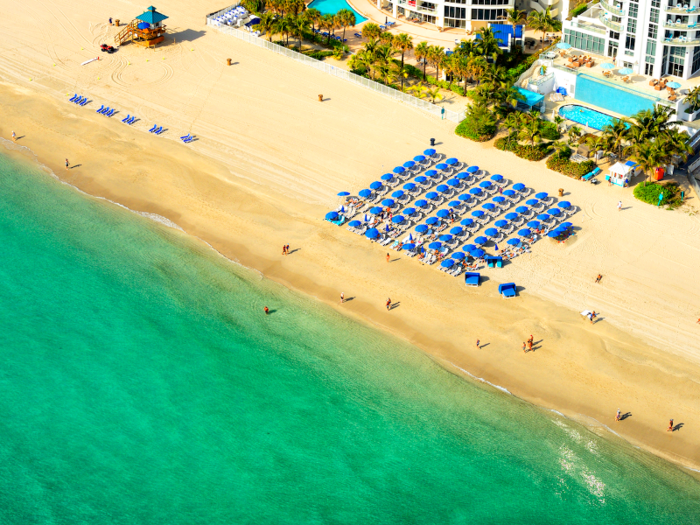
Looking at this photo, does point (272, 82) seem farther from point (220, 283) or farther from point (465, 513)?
point (465, 513)

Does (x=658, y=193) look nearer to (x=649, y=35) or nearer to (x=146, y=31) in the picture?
(x=649, y=35)

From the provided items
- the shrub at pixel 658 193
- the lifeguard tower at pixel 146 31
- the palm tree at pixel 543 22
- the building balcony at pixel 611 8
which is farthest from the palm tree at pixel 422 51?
the lifeguard tower at pixel 146 31

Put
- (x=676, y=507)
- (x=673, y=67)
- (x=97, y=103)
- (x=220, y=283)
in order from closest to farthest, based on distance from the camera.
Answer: (x=676, y=507), (x=220, y=283), (x=673, y=67), (x=97, y=103)

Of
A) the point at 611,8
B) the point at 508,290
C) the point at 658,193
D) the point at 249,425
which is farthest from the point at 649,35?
the point at 249,425

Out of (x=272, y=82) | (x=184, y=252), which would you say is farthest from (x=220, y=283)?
(x=272, y=82)

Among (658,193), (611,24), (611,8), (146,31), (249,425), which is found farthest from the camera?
(146,31)

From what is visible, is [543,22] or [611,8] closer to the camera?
→ [611,8]

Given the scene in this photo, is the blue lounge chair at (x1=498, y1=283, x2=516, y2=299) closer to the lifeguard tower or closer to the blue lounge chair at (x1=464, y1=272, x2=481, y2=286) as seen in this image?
the blue lounge chair at (x1=464, y1=272, x2=481, y2=286)
